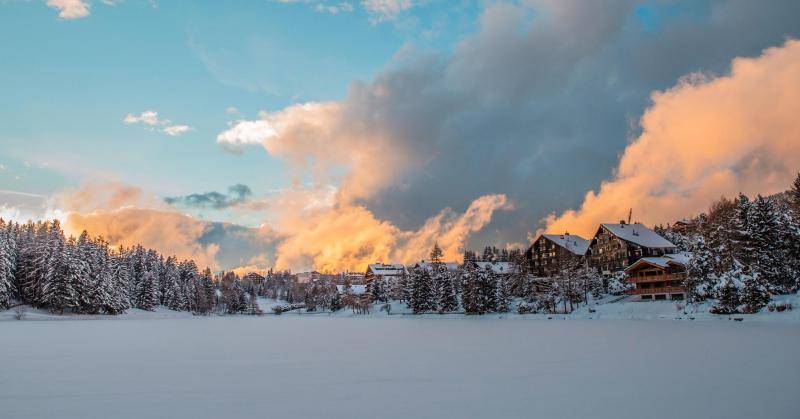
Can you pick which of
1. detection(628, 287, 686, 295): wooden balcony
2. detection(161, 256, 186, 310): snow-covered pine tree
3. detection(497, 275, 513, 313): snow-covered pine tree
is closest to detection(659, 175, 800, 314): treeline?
detection(628, 287, 686, 295): wooden balcony

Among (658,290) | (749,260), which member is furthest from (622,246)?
(749,260)

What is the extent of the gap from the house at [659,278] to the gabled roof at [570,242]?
31079 millimetres

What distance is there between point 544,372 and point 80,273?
97.5 m

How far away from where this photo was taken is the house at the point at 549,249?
11600 centimetres

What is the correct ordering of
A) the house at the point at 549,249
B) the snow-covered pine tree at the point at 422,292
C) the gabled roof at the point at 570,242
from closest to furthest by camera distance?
1. the snow-covered pine tree at the point at 422,292
2. the house at the point at 549,249
3. the gabled roof at the point at 570,242

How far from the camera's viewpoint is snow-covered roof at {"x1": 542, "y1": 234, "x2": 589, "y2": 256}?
117 meters

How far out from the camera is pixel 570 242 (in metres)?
122

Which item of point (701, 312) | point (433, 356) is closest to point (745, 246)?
point (701, 312)

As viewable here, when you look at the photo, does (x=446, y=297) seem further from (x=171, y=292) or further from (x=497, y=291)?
(x=171, y=292)

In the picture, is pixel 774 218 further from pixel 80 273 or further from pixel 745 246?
pixel 80 273

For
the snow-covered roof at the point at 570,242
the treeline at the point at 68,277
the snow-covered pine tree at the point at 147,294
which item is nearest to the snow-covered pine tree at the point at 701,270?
the snow-covered roof at the point at 570,242

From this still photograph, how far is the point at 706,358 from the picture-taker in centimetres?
2069

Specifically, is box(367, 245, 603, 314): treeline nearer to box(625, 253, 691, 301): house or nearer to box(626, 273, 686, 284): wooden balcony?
box(626, 273, 686, 284): wooden balcony

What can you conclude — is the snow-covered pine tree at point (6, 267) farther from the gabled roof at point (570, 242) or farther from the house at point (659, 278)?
the gabled roof at point (570, 242)
